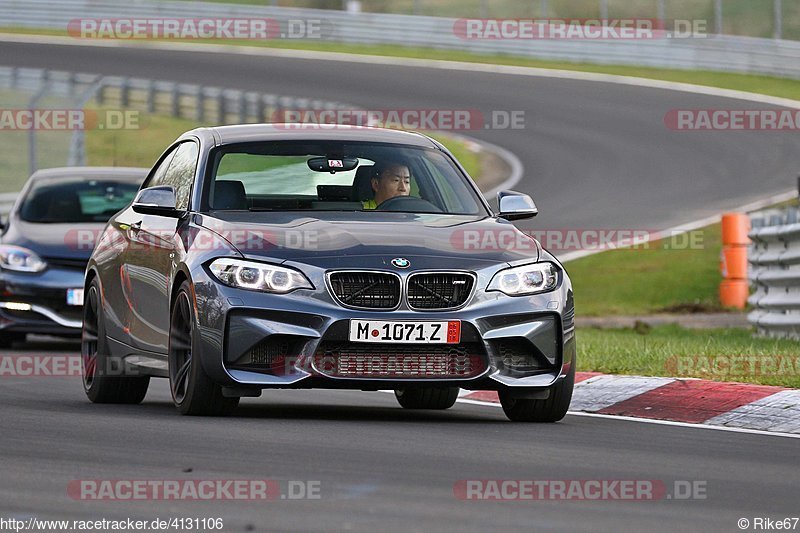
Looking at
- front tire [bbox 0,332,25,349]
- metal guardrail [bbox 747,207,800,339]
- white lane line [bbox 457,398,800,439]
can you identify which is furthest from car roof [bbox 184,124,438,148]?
front tire [bbox 0,332,25,349]

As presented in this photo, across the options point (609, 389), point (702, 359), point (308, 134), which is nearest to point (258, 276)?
point (308, 134)

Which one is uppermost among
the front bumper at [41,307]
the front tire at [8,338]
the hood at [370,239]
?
the hood at [370,239]

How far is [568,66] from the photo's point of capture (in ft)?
155

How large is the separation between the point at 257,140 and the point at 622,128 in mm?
28006

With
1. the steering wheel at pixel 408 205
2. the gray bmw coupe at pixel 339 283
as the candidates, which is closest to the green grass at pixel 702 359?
the gray bmw coupe at pixel 339 283

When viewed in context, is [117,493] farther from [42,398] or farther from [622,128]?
[622,128]

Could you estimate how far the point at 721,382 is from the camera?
409 inches

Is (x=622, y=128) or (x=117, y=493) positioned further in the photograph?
(x=622, y=128)

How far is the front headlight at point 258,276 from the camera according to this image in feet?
29.2

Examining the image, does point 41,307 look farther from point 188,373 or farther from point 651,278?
point 651,278

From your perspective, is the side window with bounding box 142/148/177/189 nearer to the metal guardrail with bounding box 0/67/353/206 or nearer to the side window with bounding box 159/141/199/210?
the side window with bounding box 159/141/199/210

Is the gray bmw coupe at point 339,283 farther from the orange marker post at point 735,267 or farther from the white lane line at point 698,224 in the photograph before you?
the white lane line at point 698,224

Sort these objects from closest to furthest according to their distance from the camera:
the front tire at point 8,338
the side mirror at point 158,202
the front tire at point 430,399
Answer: the side mirror at point 158,202 < the front tire at point 430,399 < the front tire at point 8,338

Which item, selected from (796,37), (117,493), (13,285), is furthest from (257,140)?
(796,37)
